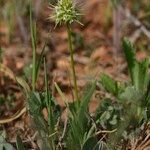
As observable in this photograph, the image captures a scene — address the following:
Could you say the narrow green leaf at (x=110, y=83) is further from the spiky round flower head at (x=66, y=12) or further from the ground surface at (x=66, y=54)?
the spiky round flower head at (x=66, y=12)

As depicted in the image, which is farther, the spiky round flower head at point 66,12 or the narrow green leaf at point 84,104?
the narrow green leaf at point 84,104

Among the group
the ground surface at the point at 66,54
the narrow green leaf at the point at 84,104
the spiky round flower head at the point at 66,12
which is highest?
the spiky round flower head at the point at 66,12

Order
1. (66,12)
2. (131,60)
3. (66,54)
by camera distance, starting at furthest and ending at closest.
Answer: (66,54) → (131,60) → (66,12)

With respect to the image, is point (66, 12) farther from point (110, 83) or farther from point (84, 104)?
point (110, 83)

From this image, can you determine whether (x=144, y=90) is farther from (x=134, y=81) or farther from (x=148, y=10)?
(x=148, y=10)

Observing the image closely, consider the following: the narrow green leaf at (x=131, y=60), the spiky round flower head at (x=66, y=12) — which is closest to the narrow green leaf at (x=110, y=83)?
the narrow green leaf at (x=131, y=60)

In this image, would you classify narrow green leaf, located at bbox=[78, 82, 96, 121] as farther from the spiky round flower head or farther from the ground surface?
the ground surface

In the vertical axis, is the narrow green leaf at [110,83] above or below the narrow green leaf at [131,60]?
below

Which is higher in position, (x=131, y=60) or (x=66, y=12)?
(x=66, y=12)

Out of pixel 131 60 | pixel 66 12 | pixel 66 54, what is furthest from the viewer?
pixel 66 54

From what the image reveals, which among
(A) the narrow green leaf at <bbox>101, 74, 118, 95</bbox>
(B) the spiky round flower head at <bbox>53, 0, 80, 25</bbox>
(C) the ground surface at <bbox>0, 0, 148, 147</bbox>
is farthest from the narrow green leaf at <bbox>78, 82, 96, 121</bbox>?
(C) the ground surface at <bbox>0, 0, 148, 147</bbox>

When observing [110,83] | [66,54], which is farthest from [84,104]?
[66,54]

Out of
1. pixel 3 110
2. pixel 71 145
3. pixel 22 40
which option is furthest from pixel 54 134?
pixel 22 40
